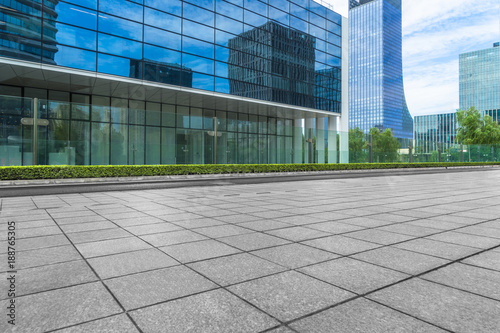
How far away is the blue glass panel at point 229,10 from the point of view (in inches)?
1133

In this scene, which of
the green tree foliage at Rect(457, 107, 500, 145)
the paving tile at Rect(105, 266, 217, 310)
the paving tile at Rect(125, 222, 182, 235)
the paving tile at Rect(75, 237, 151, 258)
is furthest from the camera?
the green tree foliage at Rect(457, 107, 500, 145)

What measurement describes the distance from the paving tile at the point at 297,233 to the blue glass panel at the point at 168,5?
2404cm

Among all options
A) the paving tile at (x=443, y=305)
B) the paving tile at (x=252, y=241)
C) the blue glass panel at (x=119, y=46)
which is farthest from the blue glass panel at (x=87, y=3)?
the paving tile at (x=443, y=305)

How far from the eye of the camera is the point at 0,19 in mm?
19062

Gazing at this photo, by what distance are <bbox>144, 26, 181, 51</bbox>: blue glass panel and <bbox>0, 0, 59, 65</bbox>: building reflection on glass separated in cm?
583

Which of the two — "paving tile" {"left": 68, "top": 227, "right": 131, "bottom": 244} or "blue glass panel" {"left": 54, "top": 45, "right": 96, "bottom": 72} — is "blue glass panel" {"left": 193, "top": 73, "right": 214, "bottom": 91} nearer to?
"blue glass panel" {"left": 54, "top": 45, "right": 96, "bottom": 72}

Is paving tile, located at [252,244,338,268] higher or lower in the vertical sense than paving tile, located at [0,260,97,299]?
higher

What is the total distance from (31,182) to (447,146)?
46.7 meters

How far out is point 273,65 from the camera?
107 ft

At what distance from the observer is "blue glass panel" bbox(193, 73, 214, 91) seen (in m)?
26.5

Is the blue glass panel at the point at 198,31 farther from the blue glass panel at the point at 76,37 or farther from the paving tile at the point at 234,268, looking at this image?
the paving tile at the point at 234,268

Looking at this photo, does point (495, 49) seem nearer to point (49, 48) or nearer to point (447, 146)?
point (447, 146)

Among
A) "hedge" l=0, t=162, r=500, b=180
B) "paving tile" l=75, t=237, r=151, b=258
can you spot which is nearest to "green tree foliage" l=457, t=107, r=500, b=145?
"hedge" l=0, t=162, r=500, b=180

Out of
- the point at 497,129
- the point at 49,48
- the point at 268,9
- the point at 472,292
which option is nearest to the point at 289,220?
Answer: the point at 472,292
